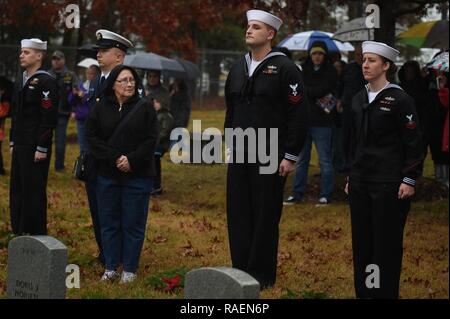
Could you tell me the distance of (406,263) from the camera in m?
10.1

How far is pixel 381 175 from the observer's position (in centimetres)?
760

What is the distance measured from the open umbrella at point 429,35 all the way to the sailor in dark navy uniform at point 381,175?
11.6m

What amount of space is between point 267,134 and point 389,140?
103 centimetres

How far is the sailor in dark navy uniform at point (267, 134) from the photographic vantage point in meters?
8.05

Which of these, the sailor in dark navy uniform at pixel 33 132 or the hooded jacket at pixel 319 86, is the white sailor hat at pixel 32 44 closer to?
the sailor in dark navy uniform at pixel 33 132

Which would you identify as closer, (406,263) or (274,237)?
(274,237)

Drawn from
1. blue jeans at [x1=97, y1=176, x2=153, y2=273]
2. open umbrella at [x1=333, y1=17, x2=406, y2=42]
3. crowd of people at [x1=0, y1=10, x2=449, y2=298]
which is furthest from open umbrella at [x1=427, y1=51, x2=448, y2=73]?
blue jeans at [x1=97, y1=176, x2=153, y2=273]

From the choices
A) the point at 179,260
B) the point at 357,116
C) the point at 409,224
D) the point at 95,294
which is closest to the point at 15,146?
the point at 179,260

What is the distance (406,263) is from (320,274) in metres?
1.15

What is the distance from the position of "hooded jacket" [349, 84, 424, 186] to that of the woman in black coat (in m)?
1.87

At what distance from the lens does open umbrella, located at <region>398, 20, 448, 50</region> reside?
760 inches

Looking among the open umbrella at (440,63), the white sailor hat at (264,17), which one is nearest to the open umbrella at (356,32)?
the open umbrella at (440,63)

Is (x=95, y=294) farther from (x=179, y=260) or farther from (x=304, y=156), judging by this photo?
(x=304, y=156)

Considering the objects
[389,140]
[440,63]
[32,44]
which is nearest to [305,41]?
[440,63]
